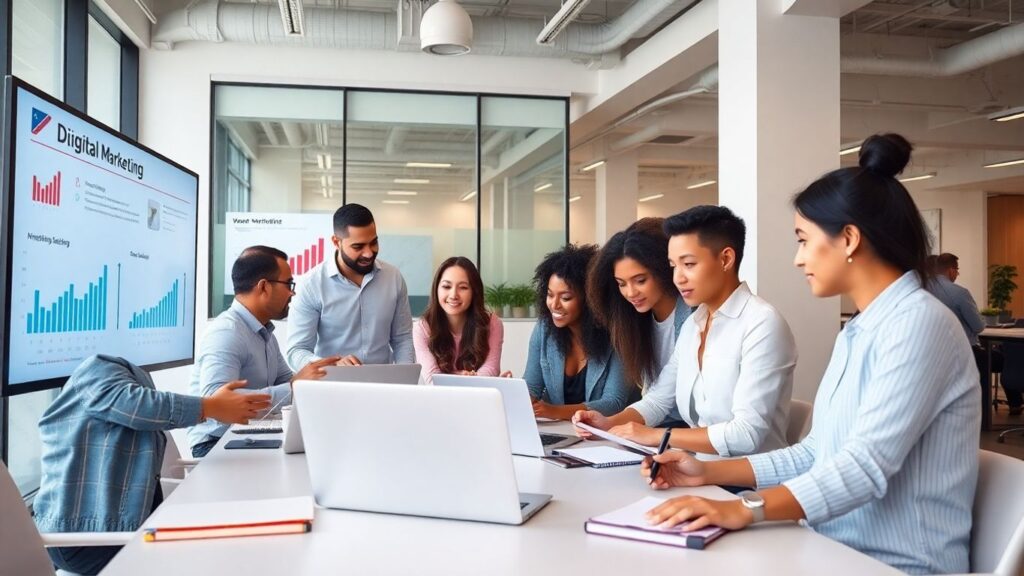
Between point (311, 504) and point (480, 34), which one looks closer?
point (311, 504)

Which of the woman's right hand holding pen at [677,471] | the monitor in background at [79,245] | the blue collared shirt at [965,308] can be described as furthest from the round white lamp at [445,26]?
the blue collared shirt at [965,308]

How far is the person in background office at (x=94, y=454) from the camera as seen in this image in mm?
2205

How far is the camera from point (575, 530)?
5.25ft

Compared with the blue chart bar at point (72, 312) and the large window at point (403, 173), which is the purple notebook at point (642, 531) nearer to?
the blue chart bar at point (72, 312)

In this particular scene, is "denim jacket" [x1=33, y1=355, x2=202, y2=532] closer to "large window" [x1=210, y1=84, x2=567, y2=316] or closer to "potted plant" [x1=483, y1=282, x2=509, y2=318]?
"large window" [x1=210, y1=84, x2=567, y2=316]

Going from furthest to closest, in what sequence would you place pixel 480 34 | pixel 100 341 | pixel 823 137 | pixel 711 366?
pixel 480 34 < pixel 823 137 < pixel 100 341 < pixel 711 366

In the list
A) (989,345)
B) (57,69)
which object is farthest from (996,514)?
(989,345)

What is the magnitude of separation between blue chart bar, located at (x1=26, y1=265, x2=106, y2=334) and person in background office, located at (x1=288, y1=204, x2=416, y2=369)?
3.38ft

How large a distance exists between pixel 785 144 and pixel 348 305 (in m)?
2.79

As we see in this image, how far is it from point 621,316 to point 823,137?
8.62ft

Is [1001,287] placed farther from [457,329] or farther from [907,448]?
[907,448]

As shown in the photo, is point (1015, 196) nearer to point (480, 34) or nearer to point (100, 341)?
point (480, 34)

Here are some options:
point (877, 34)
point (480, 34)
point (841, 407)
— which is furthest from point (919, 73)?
point (841, 407)

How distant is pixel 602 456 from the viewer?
2289mm
